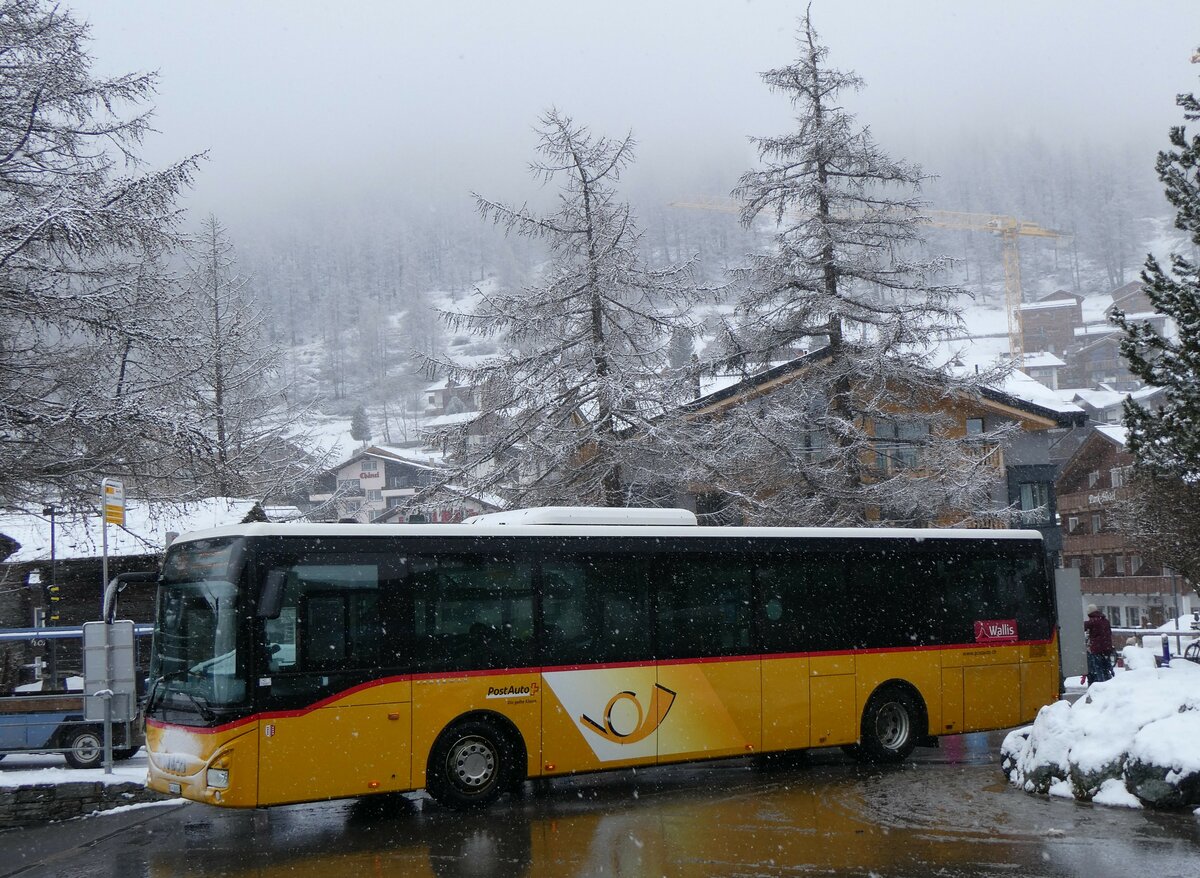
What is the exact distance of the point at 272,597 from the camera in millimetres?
10984

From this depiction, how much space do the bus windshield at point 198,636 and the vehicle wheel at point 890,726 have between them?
803cm

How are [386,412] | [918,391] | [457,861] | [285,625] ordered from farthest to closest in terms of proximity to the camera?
[386,412], [918,391], [285,625], [457,861]

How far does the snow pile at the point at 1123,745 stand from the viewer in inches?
420

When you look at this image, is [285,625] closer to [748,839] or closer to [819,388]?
[748,839]

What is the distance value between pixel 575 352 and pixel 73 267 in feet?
33.7

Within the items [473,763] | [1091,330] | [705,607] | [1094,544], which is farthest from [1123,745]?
[1091,330]

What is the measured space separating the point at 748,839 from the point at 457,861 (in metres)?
2.49

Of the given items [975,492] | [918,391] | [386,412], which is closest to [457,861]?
[975,492]

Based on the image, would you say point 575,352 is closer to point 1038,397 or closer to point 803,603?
point 803,603

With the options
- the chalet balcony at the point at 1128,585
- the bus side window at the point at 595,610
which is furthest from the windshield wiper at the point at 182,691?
the chalet balcony at the point at 1128,585

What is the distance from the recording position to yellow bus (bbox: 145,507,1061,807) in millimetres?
11203

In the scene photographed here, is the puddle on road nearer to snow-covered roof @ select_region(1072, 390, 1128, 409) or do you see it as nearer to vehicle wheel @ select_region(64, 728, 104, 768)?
vehicle wheel @ select_region(64, 728, 104, 768)

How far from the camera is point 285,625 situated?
11.3 meters

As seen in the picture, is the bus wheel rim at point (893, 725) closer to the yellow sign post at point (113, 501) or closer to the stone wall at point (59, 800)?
the stone wall at point (59, 800)
